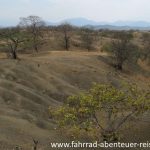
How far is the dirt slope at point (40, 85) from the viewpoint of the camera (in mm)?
26062

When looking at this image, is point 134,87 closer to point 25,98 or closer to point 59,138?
point 59,138

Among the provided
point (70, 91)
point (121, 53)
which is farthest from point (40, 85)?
point (121, 53)

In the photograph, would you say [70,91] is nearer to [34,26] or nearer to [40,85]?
[40,85]

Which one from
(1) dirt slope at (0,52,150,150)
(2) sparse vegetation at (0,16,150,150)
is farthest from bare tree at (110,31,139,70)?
(1) dirt slope at (0,52,150,150)

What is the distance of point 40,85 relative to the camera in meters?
42.4

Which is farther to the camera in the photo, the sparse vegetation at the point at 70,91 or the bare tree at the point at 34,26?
the bare tree at the point at 34,26

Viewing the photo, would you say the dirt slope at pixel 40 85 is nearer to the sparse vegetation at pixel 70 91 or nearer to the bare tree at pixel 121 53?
the sparse vegetation at pixel 70 91

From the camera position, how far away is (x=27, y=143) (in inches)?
918

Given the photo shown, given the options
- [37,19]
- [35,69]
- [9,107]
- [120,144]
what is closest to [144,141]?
[120,144]

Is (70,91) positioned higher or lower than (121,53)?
lower

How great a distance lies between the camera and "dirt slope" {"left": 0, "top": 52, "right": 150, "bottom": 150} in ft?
85.5

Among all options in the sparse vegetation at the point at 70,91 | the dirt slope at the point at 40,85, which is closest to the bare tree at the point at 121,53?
the sparse vegetation at the point at 70,91

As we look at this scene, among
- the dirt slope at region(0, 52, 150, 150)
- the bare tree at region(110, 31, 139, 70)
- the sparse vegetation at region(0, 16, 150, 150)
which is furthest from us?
the bare tree at region(110, 31, 139, 70)

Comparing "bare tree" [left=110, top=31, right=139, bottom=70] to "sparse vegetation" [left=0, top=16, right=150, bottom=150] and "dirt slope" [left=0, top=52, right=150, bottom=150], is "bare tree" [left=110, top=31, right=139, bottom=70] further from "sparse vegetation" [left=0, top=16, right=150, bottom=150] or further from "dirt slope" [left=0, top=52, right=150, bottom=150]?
"dirt slope" [left=0, top=52, right=150, bottom=150]
